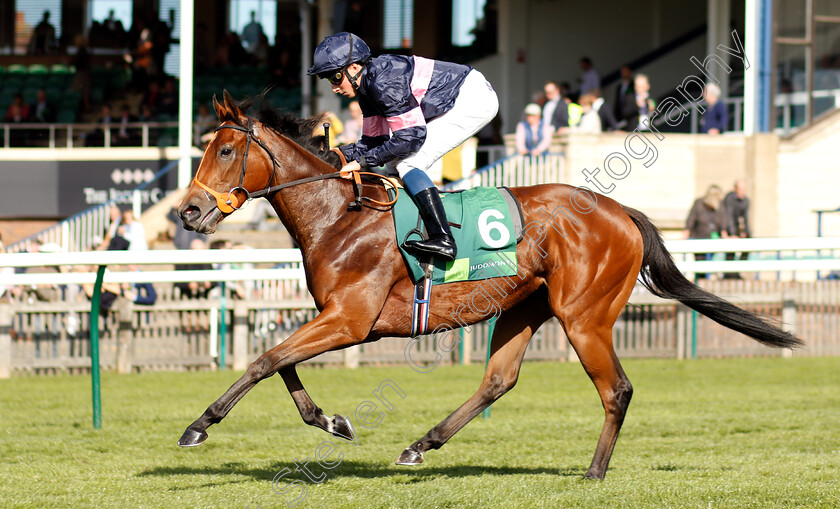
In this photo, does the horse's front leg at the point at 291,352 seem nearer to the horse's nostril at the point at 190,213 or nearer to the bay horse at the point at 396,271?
the bay horse at the point at 396,271

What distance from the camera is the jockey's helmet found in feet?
15.2

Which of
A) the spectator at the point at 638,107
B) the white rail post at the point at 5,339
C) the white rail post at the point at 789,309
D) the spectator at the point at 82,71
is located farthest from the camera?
the spectator at the point at 82,71

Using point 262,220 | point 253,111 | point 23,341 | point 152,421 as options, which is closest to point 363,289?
point 253,111

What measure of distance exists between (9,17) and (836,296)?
16.6m

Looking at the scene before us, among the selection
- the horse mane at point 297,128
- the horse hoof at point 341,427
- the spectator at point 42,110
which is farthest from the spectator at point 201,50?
the horse hoof at point 341,427

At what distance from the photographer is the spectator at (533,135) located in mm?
12727

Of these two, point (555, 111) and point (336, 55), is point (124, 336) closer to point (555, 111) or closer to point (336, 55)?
point (336, 55)

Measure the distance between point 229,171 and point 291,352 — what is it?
840 millimetres

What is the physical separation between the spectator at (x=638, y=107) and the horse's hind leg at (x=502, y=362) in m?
7.96

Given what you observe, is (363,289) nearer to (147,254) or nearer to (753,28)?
(147,254)

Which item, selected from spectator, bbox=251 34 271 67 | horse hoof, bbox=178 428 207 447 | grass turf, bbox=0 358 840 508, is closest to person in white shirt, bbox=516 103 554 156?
grass turf, bbox=0 358 840 508

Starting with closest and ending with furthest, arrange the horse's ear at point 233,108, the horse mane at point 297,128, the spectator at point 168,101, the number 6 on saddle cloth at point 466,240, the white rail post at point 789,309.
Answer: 1. the horse's ear at point 233,108
2. the number 6 on saddle cloth at point 466,240
3. the horse mane at point 297,128
4. the white rail post at point 789,309
5. the spectator at point 168,101

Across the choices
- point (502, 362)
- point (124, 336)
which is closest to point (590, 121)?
point (124, 336)

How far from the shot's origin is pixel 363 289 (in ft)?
15.1
